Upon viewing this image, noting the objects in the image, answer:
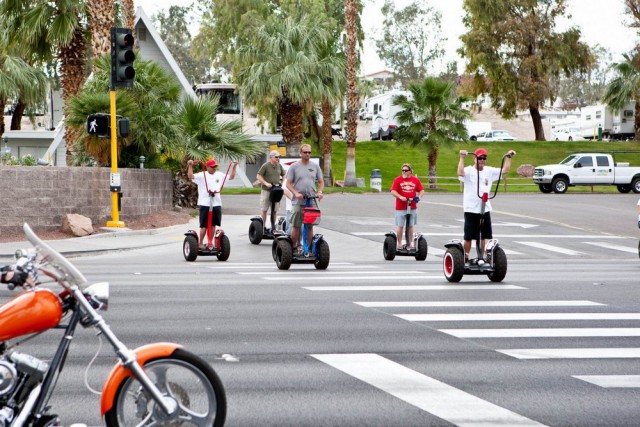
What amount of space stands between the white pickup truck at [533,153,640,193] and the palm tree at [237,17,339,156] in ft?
41.0

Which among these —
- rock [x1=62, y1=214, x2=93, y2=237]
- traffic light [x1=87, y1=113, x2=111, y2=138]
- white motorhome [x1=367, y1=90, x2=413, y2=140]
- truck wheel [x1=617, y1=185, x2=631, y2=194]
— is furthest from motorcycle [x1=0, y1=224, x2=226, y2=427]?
white motorhome [x1=367, y1=90, x2=413, y2=140]

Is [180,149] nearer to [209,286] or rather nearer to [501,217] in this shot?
[501,217]

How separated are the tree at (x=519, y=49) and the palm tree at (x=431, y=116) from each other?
2203 centimetres

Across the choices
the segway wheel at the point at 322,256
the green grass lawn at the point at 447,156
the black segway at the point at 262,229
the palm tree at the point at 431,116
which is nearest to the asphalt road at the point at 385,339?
the segway wheel at the point at 322,256

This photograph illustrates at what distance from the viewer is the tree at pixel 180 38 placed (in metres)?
88.0

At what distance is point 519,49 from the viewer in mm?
73375

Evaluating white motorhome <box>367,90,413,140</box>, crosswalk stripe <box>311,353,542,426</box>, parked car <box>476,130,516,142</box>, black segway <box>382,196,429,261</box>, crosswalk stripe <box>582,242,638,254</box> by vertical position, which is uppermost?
white motorhome <box>367,90,413,140</box>

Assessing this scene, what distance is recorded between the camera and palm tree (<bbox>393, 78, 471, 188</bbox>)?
4994cm

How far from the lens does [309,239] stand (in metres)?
16.8

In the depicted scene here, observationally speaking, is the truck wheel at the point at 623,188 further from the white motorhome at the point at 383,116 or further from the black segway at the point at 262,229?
the black segway at the point at 262,229

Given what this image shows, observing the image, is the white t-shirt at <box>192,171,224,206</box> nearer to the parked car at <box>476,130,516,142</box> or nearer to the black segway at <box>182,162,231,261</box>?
the black segway at <box>182,162,231,261</box>

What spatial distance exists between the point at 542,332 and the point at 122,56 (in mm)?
15349

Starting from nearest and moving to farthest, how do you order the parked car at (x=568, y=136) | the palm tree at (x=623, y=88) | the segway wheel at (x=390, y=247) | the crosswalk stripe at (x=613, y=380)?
1. the crosswalk stripe at (x=613, y=380)
2. the segway wheel at (x=390, y=247)
3. the palm tree at (x=623, y=88)
4. the parked car at (x=568, y=136)

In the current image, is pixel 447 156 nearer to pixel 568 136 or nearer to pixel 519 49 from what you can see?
pixel 519 49
